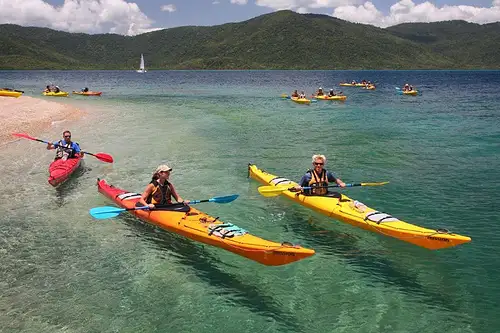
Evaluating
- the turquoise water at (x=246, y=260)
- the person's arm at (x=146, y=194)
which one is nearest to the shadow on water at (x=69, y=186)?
the turquoise water at (x=246, y=260)

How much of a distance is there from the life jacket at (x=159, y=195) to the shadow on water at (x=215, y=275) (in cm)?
84

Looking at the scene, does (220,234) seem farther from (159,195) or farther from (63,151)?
(63,151)

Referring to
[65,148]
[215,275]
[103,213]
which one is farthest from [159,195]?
[65,148]

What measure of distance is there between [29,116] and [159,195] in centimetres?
2480

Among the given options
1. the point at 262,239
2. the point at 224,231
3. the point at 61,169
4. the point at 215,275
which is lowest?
the point at 215,275

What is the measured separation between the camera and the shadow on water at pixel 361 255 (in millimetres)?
8719

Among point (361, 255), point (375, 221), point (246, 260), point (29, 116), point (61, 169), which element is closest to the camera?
point (246, 260)

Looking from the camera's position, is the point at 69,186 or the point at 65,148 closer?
the point at 69,186

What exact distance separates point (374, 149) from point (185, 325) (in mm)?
17321

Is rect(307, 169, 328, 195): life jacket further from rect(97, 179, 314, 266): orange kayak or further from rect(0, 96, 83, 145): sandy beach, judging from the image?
rect(0, 96, 83, 145): sandy beach

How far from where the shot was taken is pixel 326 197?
1241 centimetres

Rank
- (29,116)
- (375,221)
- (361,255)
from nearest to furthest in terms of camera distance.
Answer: (361,255) → (375,221) → (29,116)

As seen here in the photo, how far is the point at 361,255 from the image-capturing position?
408 inches

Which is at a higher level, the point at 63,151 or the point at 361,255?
the point at 63,151
